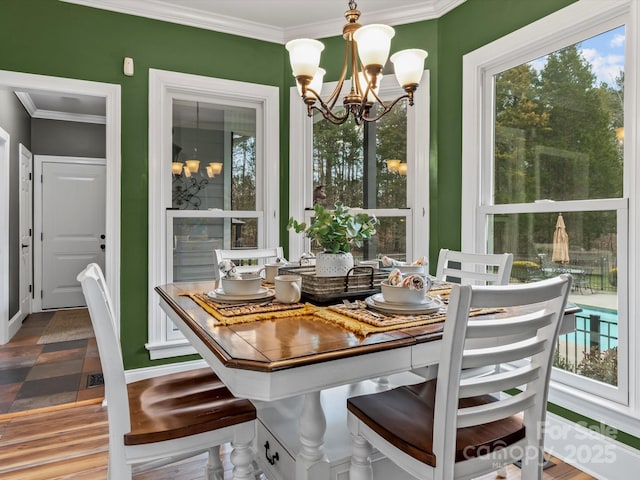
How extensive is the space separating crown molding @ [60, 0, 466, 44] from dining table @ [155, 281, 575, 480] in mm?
2215

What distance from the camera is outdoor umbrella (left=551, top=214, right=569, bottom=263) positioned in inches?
88.7

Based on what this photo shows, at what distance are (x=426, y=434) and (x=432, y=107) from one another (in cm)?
252

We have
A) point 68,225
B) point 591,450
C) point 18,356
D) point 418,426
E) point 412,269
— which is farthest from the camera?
point 68,225

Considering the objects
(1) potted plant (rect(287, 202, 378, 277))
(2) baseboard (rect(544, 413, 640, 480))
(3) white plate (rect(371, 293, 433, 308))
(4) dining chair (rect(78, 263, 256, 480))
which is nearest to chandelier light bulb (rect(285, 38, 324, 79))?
(1) potted plant (rect(287, 202, 378, 277))

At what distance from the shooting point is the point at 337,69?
10.9 ft

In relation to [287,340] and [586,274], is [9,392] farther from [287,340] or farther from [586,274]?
[586,274]

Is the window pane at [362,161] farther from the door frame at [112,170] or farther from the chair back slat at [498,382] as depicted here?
the chair back slat at [498,382]

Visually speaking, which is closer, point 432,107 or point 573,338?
point 573,338

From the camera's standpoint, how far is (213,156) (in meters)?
3.36

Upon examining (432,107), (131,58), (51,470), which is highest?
(131,58)

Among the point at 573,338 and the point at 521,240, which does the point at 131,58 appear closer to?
the point at 521,240

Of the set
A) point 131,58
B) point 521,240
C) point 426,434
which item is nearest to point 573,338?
point 521,240

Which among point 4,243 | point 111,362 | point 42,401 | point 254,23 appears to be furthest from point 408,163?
point 4,243

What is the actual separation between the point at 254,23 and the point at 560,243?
2.70 m
